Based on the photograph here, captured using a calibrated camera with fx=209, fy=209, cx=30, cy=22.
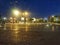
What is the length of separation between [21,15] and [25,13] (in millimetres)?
3665

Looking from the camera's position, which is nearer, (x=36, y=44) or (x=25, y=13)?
(x=36, y=44)

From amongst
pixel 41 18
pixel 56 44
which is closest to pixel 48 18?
pixel 41 18

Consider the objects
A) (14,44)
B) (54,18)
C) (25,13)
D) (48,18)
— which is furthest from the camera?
(48,18)

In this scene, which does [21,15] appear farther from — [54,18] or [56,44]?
[56,44]

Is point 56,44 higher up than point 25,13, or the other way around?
point 25,13

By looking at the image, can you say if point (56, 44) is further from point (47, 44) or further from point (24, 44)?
point (24, 44)

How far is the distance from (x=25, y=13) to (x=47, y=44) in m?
115

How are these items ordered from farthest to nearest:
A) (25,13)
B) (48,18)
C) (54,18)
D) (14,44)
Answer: (48,18)
(54,18)
(25,13)
(14,44)

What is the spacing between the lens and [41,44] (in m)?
13.4

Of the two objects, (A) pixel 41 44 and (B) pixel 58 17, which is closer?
(A) pixel 41 44

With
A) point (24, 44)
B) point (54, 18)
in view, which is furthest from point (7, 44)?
point (54, 18)

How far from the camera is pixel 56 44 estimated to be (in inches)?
525

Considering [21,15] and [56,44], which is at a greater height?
[21,15]

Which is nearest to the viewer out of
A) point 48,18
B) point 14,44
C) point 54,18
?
point 14,44
